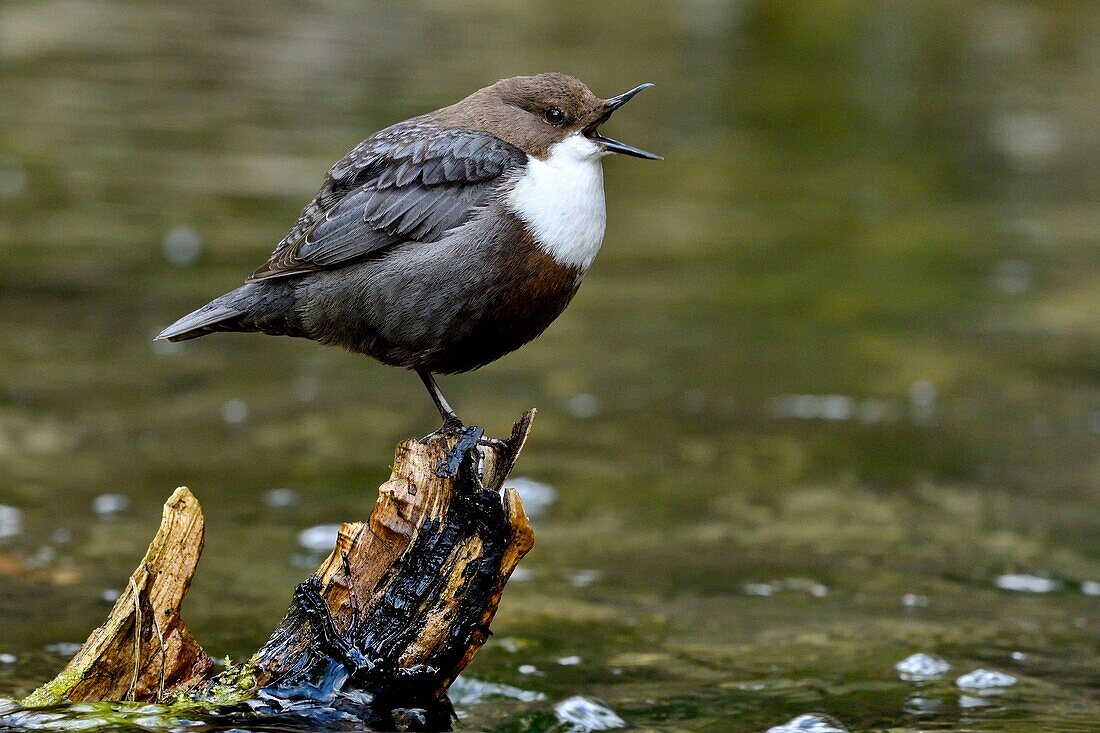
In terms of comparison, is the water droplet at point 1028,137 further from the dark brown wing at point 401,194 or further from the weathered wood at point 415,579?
the weathered wood at point 415,579

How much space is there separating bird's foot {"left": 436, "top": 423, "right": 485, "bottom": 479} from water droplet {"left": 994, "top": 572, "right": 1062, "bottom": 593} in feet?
9.50

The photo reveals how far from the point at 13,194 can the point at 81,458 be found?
228 inches

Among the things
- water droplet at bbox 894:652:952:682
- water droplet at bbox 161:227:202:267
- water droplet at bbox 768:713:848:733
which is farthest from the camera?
water droplet at bbox 161:227:202:267

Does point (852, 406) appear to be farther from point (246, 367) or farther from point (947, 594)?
point (246, 367)

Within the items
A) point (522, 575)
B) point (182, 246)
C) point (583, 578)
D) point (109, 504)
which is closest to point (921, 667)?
point (583, 578)

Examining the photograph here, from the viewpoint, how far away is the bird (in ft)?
12.6

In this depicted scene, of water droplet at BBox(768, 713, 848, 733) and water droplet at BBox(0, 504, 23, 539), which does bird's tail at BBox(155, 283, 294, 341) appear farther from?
water droplet at BBox(0, 504, 23, 539)

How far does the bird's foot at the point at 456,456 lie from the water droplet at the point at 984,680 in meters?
1.90

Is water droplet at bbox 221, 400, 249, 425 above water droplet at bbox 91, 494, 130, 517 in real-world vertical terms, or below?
above

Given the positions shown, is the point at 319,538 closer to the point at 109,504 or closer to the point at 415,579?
the point at 109,504

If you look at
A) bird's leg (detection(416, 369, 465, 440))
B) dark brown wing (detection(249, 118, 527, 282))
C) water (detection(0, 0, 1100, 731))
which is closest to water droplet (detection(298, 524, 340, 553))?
water (detection(0, 0, 1100, 731))

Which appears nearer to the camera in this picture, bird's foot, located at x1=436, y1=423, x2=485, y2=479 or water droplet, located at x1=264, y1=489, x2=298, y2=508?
bird's foot, located at x1=436, y1=423, x2=485, y2=479

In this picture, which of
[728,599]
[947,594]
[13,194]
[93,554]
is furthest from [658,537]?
[13,194]

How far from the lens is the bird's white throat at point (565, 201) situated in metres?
3.85
